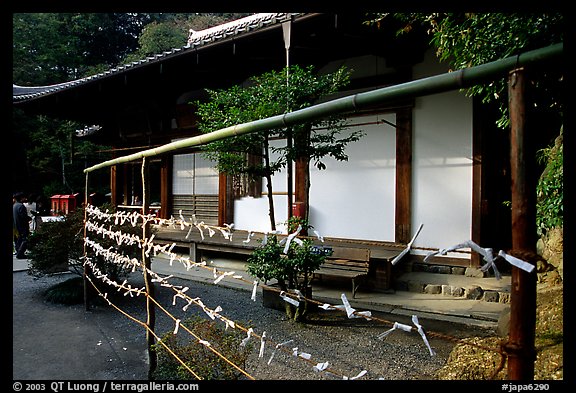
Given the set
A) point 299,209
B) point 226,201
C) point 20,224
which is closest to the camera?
point 299,209

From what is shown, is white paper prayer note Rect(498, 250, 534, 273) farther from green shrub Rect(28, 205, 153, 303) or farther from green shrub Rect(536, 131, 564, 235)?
green shrub Rect(28, 205, 153, 303)

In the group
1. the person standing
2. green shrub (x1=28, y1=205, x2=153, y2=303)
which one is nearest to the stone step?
green shrub (x1=28, y1=205, x2=153, y2=303)

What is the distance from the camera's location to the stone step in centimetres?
580

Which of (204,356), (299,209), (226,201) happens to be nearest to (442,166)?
(299,209)

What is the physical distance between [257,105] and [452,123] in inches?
153

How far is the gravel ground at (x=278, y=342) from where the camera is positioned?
Result: 371 cm

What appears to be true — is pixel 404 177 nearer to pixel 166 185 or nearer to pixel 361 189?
pixel 361 189

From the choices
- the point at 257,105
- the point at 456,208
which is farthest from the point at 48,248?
the point at 456,208

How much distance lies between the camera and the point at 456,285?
6238 mm

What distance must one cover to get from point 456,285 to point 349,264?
5.88 ft

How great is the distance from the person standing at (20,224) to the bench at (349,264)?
27.1 feet

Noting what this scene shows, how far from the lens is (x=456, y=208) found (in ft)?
23.1

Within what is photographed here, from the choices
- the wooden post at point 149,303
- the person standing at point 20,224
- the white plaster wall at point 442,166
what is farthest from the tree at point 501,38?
the person standing at point 20,224

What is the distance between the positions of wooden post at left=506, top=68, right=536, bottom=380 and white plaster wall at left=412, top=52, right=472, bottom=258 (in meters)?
6.18
